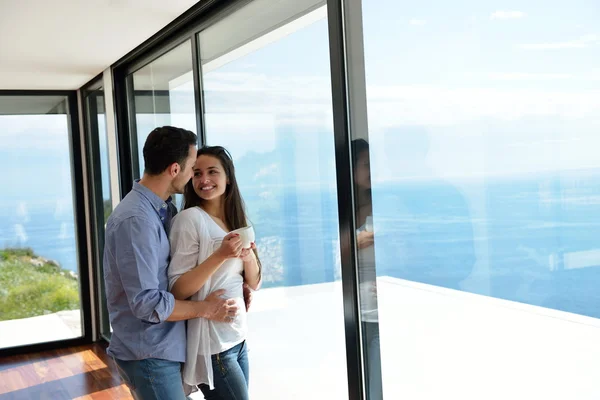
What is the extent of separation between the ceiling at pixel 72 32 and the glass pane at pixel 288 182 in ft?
1.91

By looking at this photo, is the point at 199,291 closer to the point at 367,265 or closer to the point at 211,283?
the point at 211,283

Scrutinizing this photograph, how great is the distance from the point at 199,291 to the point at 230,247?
24 cm

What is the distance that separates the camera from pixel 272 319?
3.25 metres

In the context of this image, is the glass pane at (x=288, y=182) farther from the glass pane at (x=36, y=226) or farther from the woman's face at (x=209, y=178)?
the glass pane at (x=36, y=226)

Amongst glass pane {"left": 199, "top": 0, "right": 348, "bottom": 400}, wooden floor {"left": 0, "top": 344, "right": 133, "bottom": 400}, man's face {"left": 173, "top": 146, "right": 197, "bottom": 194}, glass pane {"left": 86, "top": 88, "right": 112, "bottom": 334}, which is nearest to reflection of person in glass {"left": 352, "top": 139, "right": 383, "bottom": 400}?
glass pane {"left": 199, "top": 0, "right": 348, "bottom": 400}

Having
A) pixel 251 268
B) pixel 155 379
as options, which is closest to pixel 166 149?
pixel 251 268

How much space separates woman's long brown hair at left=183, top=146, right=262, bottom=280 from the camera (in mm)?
2453

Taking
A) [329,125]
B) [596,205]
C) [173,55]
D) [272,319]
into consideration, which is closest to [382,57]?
[329,125]

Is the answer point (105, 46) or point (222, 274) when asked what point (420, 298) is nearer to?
point (222, 274)

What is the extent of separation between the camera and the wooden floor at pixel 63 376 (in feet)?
16.5

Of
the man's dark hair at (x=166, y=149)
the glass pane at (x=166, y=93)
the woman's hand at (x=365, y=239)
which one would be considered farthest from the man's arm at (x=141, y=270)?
the glass pane at (x=166, y=93)

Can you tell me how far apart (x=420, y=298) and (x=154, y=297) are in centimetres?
85

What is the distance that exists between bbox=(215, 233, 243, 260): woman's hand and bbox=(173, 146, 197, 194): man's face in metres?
0.26

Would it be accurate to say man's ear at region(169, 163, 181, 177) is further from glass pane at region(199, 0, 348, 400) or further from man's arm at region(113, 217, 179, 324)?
glass pane at region(199, 0, 348, 400)
